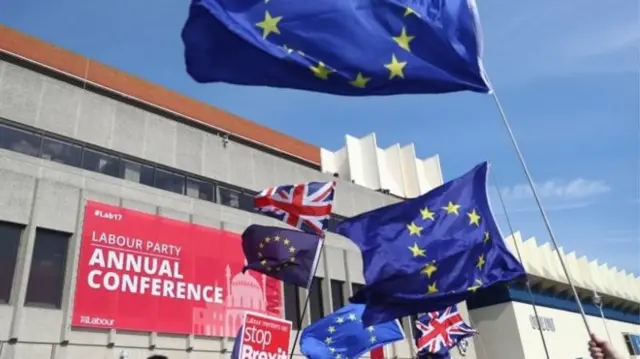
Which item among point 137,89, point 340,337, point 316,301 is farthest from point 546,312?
point 137,89

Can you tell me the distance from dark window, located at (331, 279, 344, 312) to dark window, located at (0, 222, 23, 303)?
12.8 m

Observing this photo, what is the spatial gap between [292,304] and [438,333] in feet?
29.2

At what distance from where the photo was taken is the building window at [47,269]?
16.6 meters

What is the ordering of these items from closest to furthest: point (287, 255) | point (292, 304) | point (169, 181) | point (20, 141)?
point (287, 255), point (20, 141), point (169, 181), point (292, 304)

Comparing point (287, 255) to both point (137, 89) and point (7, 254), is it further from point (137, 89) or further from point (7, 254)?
point (137, 89)

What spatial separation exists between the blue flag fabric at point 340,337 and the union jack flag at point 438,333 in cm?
201

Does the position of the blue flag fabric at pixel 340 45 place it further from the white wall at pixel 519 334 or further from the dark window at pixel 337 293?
the white wall at pixel 519 334

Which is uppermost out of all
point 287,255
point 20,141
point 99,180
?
point 20,141

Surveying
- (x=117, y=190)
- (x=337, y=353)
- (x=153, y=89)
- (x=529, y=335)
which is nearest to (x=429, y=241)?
(x=337, y=353)

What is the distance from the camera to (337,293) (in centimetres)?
2562

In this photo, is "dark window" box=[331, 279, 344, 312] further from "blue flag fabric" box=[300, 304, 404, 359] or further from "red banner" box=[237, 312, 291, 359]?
"red banner" box=[237, 312, 291, 359]

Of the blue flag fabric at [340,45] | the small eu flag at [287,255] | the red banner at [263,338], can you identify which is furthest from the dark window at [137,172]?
the blue flag fabric at [340,45]

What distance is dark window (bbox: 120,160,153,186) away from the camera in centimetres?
2034

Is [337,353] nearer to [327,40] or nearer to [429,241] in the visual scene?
[429,241]
